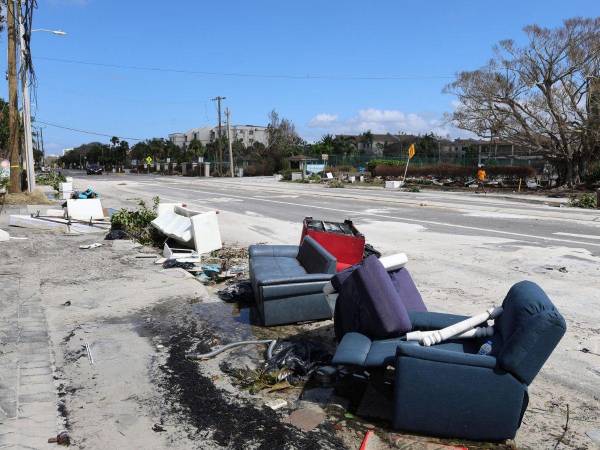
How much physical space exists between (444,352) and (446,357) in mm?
39

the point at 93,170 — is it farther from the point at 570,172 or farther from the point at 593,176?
the point at 593,176

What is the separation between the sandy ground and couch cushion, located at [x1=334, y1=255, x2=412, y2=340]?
691mm

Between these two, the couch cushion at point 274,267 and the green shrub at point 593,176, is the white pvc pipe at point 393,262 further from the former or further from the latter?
the green shrub at point 593,176

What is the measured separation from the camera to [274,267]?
689 cm

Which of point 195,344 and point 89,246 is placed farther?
point 89,246

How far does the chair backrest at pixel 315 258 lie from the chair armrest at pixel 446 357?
2.71m

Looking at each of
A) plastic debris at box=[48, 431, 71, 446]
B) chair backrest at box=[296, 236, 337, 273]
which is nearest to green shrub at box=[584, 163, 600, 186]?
chair backrest at box=[296, 236, 337, 273]

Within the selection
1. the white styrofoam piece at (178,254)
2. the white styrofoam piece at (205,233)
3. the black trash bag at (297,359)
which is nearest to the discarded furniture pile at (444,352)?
the black trash bag at (297,359)

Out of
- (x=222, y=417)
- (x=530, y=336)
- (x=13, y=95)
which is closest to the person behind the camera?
(x=530, y=336)

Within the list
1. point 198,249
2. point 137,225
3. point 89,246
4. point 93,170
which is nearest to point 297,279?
point 198,249

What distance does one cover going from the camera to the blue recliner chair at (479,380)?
11.3 feet

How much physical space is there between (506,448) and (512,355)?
2.24 feet

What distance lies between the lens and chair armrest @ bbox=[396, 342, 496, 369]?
3551 mm

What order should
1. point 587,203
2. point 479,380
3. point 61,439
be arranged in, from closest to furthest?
point 479,380
point 61,439
point 587,203
